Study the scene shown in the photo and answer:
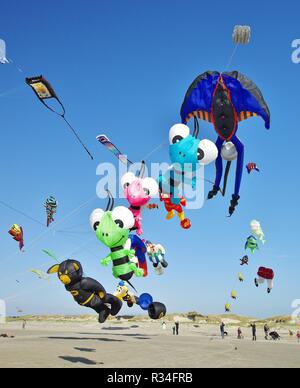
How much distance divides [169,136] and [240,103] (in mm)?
2470

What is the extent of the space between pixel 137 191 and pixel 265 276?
16.9 m

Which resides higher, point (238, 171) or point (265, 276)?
point (238, 171)

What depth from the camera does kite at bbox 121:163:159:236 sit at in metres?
14.3

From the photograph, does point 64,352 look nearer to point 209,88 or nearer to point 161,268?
point 161,268

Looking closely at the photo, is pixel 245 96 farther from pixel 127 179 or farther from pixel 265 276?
pixel 265 276

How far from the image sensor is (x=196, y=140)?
13.3 m

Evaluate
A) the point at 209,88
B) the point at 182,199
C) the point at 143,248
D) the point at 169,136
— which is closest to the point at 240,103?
the point at 209,88

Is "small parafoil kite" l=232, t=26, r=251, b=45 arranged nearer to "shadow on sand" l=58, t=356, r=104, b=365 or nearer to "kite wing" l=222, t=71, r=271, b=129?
"kite wing" l=222, t=71, r=271, b=129

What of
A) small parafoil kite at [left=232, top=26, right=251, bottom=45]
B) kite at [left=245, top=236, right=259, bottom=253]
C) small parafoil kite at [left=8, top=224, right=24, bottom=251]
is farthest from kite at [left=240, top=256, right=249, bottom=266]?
small parafoil kite at [left=232, top=26, right=251, bottom=45]

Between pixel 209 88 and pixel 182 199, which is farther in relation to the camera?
pixel 182 199

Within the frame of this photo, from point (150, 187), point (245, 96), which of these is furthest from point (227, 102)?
point (150, 187)

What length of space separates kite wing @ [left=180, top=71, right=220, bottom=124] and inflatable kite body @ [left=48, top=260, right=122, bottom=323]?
617 cm

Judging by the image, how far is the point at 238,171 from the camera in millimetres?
13789

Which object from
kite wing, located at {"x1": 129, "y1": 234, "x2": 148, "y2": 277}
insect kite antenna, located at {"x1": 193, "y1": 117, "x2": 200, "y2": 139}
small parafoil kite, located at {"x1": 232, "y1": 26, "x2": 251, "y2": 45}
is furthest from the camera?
A: kite wing, located at {"x1": 129, "y1": 234, "x2": 148, "y2": 277}
